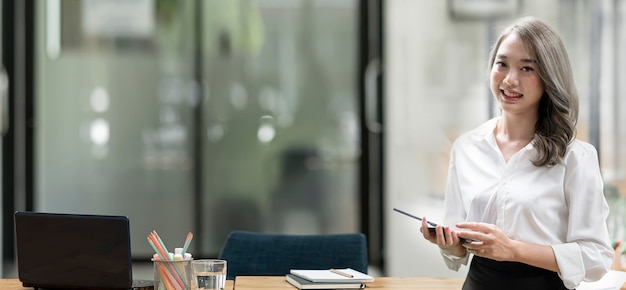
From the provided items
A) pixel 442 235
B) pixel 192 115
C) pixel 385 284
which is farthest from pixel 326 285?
pixel 192 115

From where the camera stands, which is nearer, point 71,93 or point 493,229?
point 493,229

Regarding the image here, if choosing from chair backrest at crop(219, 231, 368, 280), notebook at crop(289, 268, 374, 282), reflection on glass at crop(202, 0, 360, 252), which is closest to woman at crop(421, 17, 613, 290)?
notebook at crop(289, 268, 374, 282)

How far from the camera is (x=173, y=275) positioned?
2.45m

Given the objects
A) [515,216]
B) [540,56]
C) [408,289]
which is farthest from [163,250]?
[540,56]

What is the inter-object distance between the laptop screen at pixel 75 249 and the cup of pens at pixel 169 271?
88mm

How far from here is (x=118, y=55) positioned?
6188 mm

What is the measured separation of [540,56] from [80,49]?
4.48 m

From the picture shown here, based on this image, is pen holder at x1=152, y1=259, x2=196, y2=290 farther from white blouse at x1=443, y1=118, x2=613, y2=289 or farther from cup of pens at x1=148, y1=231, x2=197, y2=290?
white blouse at x1=443, y1=118, x2=613, y2=289

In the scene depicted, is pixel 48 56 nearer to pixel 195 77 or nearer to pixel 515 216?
pixel 195 77

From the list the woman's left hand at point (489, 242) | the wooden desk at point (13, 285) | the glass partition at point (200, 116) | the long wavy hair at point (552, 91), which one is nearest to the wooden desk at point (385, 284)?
the wooden desk at point (13, 285)

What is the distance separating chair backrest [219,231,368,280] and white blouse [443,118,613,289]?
0.86 meters

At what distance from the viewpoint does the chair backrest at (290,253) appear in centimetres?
330

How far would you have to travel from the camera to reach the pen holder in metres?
2.45

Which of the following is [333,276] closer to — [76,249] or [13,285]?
[76,249]
